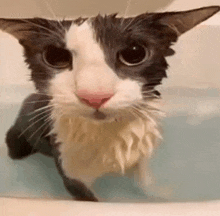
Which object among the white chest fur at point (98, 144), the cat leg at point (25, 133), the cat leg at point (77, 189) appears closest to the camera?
the cat leg at point (77, 189)

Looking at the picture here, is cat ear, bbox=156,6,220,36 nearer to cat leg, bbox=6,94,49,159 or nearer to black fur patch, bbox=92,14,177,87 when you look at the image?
black fur patch, bbox=92,14,177,87

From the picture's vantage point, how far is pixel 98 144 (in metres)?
0.68

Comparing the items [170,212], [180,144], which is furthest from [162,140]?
[170,212]

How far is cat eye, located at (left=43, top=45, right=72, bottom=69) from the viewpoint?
619mm

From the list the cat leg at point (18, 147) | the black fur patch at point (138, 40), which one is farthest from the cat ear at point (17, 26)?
the cat leg at point (18, 147)

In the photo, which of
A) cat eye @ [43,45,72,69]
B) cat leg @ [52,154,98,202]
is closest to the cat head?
cat eye @ [43,45,72,69]

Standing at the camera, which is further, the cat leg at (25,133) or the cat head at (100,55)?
the cat leg at (25,133)

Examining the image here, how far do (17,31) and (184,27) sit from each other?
339 millimetres

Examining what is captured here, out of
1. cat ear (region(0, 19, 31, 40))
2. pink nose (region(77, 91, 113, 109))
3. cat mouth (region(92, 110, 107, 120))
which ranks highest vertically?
cat ear (region(0, 19, 31, 40))

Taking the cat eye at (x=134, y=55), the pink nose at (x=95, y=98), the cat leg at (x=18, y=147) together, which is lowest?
the cat leg at (x=18, y=147)

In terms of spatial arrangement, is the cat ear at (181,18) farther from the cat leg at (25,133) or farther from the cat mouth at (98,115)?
the cat leg at (25,133)

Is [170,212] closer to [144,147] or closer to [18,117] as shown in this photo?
[144,147]

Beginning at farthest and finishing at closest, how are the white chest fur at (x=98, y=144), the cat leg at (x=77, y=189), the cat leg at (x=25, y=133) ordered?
the cat leg at (x=25, y=133), the white chest fur at (x=98, y=144), the cat leg at (x=77, y=189)

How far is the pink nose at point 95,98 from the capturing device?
1.85ft
